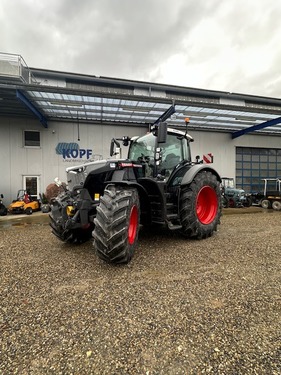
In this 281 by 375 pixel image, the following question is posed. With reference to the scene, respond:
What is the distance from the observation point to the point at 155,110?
35.8ft

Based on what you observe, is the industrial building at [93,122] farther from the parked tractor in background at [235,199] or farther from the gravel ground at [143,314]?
the gravel ground at [143,314]

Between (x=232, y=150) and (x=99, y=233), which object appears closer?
(x=99, y=233)

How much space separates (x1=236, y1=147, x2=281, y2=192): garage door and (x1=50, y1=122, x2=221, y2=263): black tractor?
11395 millimetres

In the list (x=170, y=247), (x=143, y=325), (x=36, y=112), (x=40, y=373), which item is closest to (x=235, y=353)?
(x=143, y=325)

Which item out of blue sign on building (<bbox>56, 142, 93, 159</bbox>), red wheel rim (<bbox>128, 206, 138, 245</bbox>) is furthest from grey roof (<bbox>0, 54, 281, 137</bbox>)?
red wheel rim (<bbox>128, 206, 138, 245</bbox>)

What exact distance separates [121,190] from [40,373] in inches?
86.8

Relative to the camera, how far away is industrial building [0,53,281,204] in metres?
9.39

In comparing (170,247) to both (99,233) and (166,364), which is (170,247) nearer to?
(99,233)

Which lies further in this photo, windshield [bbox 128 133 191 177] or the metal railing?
the metal railing

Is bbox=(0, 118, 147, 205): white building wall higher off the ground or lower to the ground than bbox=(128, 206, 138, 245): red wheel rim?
higher

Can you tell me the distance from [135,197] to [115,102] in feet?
25.6

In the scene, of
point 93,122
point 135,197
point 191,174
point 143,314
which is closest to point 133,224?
point 135,197

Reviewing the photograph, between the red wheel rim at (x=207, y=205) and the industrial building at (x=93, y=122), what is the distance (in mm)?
5875

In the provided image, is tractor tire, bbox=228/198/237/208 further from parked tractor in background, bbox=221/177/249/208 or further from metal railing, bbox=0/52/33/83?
metal railing, bbox=0/52/33/83
